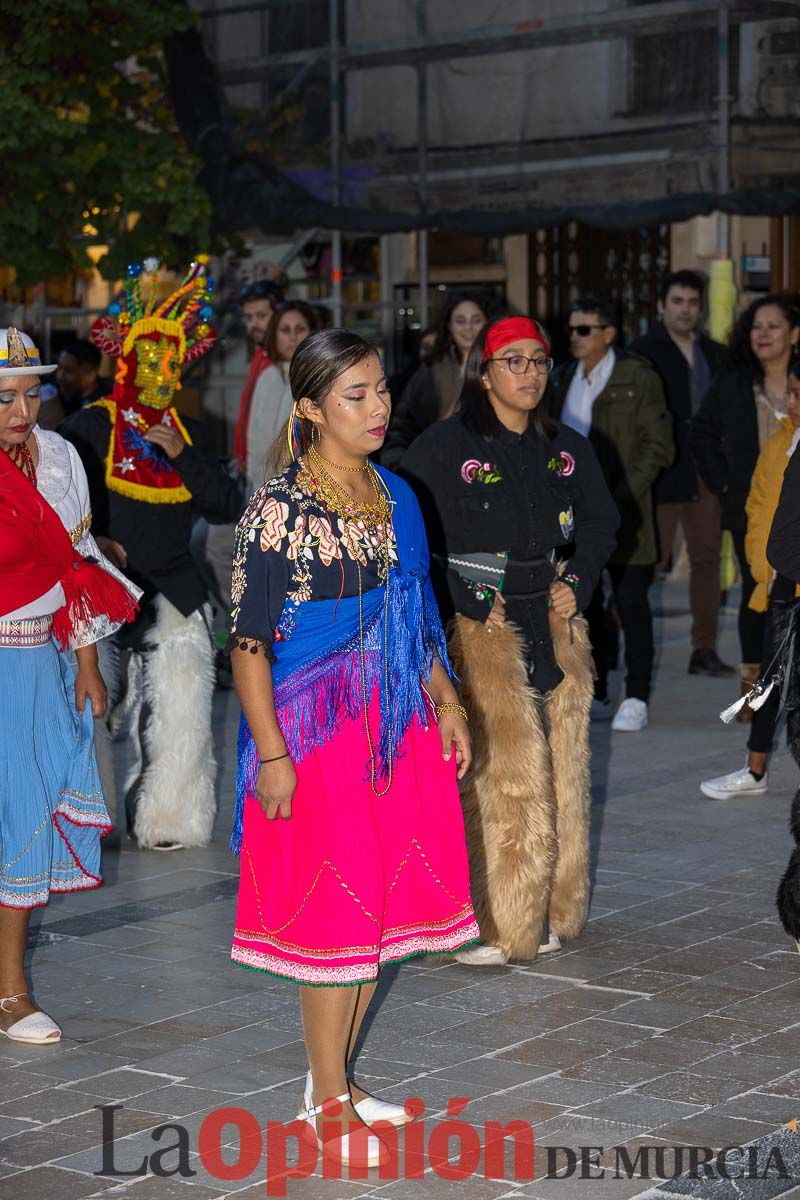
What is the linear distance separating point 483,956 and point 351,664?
1.80 meters

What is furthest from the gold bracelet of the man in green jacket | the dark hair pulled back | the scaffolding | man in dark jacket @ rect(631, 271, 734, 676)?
the scaffolding

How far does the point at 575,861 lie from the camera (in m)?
6.27

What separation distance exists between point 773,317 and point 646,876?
3.76 metres

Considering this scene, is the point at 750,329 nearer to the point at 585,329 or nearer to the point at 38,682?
the point at 585,329

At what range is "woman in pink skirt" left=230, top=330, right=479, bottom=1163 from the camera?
447 centimetres

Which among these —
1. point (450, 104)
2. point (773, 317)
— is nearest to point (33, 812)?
point (773, 317)

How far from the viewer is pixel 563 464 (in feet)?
20.7

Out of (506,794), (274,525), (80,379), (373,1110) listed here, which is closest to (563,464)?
(506,794)

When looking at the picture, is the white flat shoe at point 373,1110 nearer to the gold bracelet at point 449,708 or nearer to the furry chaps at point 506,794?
the gold bracelet at point 449,708

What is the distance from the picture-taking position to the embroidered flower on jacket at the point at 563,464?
627 cm

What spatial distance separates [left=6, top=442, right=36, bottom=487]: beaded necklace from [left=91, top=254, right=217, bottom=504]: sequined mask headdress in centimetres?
201

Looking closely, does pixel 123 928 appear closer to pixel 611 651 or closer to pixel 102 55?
pixel 611 651

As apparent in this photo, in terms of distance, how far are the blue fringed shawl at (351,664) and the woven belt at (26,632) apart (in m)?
0.97

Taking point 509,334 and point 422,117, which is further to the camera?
point 422,117
